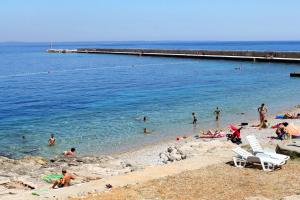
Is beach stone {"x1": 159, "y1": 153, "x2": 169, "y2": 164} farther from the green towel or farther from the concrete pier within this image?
the concrete pier

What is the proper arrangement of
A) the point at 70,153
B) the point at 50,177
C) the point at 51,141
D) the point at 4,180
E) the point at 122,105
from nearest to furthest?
the point at 4,180 < the point at 50,177 < the point at 70,153 < the point at 51,141 < the point at 122,105

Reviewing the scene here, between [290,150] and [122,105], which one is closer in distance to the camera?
[290,150]

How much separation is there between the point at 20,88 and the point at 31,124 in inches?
970

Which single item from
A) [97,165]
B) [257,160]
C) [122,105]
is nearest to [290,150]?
[257,160]

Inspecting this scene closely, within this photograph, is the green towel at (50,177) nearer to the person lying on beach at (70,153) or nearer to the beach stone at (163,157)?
the beach stone at (163,157)

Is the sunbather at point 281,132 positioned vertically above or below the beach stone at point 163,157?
above

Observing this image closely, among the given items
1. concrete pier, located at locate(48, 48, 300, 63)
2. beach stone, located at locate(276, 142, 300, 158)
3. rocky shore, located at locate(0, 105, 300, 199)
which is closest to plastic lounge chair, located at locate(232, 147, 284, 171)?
rocky shore, located at locate(0, 105, 300, 199)

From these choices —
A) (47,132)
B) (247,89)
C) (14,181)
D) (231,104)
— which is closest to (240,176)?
(14,181)

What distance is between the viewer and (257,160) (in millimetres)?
14516

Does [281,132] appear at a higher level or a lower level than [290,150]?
lower

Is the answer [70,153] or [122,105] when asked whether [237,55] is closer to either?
[122,105]

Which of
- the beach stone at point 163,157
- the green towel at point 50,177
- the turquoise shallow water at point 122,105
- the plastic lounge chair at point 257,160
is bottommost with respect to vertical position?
the turquoise shallow water at point 122,105

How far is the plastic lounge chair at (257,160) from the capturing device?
14.1m

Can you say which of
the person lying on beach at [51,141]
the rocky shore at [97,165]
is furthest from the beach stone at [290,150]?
the person lying on beach at [51,141]
